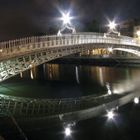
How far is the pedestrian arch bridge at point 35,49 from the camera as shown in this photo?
988 inches

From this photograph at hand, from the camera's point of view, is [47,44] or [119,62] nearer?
[47,44]

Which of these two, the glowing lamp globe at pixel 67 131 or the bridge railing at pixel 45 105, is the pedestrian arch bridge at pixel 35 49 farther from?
the glowing lamp globe at pixel 67 131

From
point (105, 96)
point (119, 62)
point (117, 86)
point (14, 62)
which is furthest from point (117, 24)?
point (14, 62)

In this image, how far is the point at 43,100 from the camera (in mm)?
30594

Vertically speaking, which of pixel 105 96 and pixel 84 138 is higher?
pixel 105 96

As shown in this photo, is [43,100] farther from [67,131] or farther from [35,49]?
[67,131]

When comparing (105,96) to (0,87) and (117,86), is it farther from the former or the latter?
(0,87)

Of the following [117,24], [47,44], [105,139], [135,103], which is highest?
[117,24]

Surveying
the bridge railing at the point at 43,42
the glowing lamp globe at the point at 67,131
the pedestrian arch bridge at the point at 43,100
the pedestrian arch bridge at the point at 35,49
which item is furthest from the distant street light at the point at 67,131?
the bridge railing at the point at 43,42

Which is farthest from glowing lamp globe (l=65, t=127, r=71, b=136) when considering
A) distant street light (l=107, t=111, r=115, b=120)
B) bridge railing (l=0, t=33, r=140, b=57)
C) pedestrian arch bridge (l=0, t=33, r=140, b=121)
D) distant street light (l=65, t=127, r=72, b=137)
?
bridge railing (l=0, t=33, r=140, b=57)

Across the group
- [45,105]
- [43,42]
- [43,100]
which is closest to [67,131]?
[45,105]

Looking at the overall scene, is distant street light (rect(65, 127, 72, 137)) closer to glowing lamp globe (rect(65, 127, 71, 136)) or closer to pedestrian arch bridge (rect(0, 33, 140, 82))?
glowing lamp globe (rect(65, 127, 71, 136))

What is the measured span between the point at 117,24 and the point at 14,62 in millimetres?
76100

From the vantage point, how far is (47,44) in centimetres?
2925
